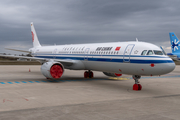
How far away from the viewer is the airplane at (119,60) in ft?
44.0

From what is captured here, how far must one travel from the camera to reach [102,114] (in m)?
8.41

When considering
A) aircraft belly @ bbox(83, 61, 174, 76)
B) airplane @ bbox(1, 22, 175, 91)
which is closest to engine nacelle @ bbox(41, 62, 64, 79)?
airplane @ bbox(1, 22, 175, 91)

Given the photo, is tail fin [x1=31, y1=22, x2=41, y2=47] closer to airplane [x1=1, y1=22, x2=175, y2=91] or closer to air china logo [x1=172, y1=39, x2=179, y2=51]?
airplane [x1=1, y1=22, x2=175, y2=91]

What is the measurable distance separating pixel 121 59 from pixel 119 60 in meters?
0.20

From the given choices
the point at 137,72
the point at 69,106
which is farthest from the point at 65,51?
the point at 69,106

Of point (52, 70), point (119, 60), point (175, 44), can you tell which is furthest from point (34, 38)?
point (175, 44)

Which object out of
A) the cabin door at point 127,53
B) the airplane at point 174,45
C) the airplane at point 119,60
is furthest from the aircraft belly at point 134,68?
the airplane at point 174,45

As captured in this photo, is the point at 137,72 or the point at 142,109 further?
the point at 137,72

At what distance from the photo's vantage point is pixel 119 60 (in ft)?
50.4

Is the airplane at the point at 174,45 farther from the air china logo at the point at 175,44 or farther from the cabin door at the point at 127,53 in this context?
the cabin door at the point at 127,53

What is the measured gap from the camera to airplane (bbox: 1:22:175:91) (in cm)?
1340

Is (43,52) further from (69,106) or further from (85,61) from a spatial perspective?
(69,106)

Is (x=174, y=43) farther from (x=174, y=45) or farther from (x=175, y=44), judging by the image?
(x=174, y=45)

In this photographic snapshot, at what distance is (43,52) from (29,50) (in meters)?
5.35
